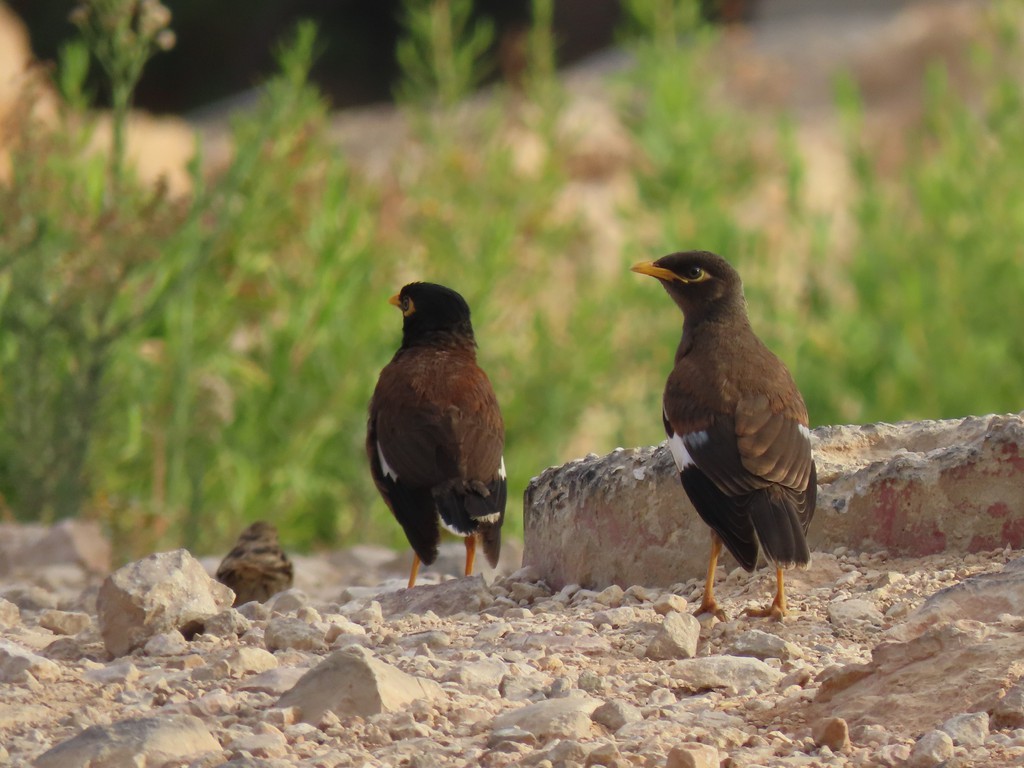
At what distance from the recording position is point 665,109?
29.2ft

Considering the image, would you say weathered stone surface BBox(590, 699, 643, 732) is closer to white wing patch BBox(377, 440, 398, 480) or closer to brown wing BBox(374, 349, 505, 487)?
brown wing BBox(374, 349, 505, 487)

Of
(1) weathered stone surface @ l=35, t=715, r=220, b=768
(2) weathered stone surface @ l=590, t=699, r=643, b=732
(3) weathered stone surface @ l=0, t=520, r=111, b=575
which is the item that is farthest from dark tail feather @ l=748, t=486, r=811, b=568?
(3) weathered stone surface @ l=0, t=520, r=111, b=575

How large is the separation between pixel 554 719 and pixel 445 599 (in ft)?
4.33

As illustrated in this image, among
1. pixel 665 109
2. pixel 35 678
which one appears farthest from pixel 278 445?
pixel 35 678

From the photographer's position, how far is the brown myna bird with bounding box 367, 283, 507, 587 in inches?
188

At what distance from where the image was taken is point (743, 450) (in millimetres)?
3969

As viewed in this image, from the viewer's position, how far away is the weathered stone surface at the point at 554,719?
2904mm

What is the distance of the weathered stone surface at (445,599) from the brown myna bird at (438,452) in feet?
1.16

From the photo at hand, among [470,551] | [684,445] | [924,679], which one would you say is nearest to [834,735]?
[924,679]

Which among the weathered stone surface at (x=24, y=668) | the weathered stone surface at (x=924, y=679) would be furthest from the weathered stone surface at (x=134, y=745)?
the weathered stone surface at (x=924, y=679)

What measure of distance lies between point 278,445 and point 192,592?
12.3 feet

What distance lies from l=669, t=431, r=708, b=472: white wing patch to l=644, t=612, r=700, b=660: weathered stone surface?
0.61 meters

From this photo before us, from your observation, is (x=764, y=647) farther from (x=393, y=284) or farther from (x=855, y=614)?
(x=393, y=284)

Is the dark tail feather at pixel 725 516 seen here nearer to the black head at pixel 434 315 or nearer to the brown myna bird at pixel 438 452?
the brown myna bird at pixel 438 452
